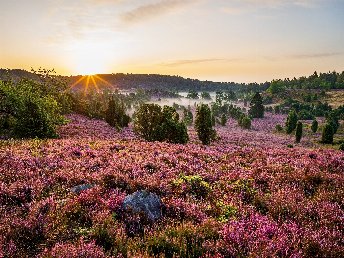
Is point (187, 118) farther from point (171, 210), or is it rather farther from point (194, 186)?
point (171, 210)

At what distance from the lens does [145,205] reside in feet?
26.0

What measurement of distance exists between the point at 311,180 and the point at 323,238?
5.56 m

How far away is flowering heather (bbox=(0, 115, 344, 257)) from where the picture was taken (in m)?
6.16

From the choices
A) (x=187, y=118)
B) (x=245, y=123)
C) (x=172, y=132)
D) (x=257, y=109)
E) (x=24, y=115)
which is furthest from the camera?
(x=257, y=109)

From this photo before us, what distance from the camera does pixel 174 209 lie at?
824cm

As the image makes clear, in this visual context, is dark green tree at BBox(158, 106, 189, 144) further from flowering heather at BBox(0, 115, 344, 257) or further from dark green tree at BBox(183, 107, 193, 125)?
dark green tree at BBox(183, 107, 193, 125)

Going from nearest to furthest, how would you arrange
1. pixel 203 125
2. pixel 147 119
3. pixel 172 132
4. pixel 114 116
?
pixel 172 132 < pixel 147 119 < pixel 203 125 < pixel 114 116

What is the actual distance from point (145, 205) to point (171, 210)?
29.8 inches

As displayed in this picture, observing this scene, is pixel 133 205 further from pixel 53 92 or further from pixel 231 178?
pixel 53 92

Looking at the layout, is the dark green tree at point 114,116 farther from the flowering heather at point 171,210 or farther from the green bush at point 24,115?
the flowering heather at point 171,210

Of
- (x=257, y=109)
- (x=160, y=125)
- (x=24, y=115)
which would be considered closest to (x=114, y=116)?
(x=160, y=125)

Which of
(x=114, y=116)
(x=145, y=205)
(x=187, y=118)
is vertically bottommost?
(x=187, y=118)

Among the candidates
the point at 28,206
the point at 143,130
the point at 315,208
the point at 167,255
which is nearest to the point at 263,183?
the point at 315,208

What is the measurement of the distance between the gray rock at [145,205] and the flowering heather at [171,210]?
0.83 ft
